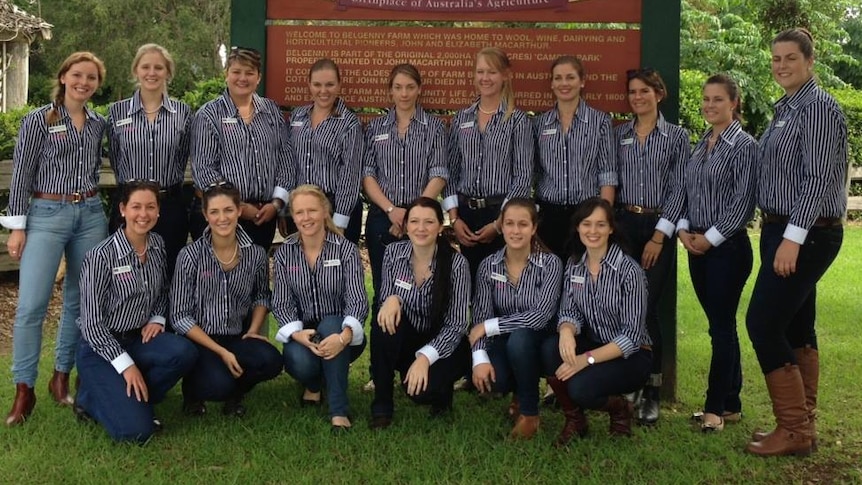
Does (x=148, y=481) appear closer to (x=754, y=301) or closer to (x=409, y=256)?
(x=409, y=256)

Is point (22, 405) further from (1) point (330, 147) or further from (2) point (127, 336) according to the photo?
(1) point (330, 147)

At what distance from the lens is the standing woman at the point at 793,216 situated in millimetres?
4098

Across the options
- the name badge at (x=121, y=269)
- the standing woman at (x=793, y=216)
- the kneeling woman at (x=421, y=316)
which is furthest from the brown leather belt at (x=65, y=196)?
the standing woman at (x=793, y=216)

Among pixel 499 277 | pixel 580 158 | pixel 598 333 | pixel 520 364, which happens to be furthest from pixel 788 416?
pixel 580 158

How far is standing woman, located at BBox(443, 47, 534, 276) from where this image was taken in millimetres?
5152

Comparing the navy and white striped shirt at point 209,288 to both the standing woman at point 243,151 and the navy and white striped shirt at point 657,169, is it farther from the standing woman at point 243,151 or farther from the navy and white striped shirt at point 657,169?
the navy and white striped shirt at point 657,169

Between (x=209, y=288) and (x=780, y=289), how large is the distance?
298 cm

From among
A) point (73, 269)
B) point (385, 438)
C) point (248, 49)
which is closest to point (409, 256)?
point (385, 438)

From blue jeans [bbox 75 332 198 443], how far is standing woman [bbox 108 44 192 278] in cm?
60

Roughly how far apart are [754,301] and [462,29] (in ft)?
Result: 8.26

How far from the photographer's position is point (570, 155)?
5.09 meters

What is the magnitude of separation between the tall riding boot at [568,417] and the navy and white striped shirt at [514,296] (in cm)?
34

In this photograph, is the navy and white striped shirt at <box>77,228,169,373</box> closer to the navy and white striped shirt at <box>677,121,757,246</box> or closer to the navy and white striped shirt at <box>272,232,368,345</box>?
the navy and white striped shirt at <box>272,232,368,345</box>

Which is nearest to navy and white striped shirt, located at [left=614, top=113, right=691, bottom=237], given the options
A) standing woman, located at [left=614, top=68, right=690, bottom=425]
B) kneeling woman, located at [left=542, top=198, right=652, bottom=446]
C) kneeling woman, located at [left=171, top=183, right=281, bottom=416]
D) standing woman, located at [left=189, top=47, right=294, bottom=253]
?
standing woman, located at [left=614, top=68, right=690, bottom=425]
